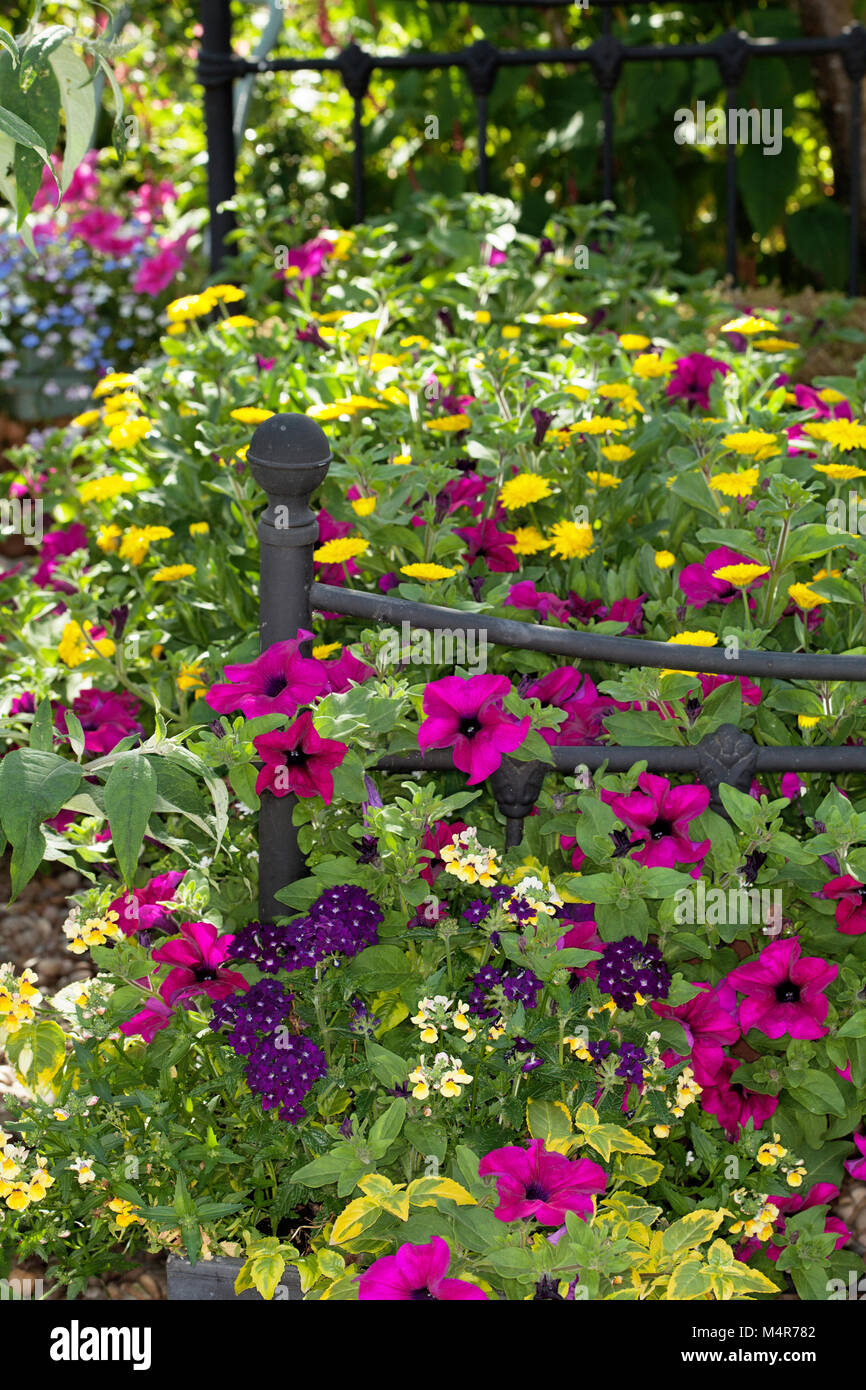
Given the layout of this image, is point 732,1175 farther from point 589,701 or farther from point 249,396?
point 249,396

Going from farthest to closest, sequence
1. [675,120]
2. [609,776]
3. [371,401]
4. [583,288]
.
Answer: [675,120] → [583,288] → [371,401] → [609,776]

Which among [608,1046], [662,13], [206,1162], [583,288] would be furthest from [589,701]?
[662,13]

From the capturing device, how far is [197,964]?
2043 mm

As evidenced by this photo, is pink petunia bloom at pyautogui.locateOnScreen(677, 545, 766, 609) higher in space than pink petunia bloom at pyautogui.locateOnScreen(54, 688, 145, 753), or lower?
higher

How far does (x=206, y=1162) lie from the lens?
199 cm

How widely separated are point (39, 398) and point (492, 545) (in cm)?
373

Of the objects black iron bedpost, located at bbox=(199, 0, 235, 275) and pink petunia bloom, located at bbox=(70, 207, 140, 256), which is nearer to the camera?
black iron bedpost, located at bbox=(199, 0, 235, 275)

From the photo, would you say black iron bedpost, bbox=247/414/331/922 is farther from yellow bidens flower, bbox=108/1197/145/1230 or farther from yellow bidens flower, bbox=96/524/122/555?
yellow bidens flower, bbox=96/524/122/555

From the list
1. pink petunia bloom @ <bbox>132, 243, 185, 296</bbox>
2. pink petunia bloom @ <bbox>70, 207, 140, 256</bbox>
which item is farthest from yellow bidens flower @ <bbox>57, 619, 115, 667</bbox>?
pink petunia bloom @ <bbox>70, 207, 140, 256</bbox>

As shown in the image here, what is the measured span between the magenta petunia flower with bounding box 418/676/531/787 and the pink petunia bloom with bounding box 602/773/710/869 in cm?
19

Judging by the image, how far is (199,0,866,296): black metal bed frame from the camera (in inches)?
169

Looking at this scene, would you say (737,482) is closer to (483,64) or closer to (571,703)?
(571,703)

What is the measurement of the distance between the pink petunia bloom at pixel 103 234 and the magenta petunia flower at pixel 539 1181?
5.28 m
